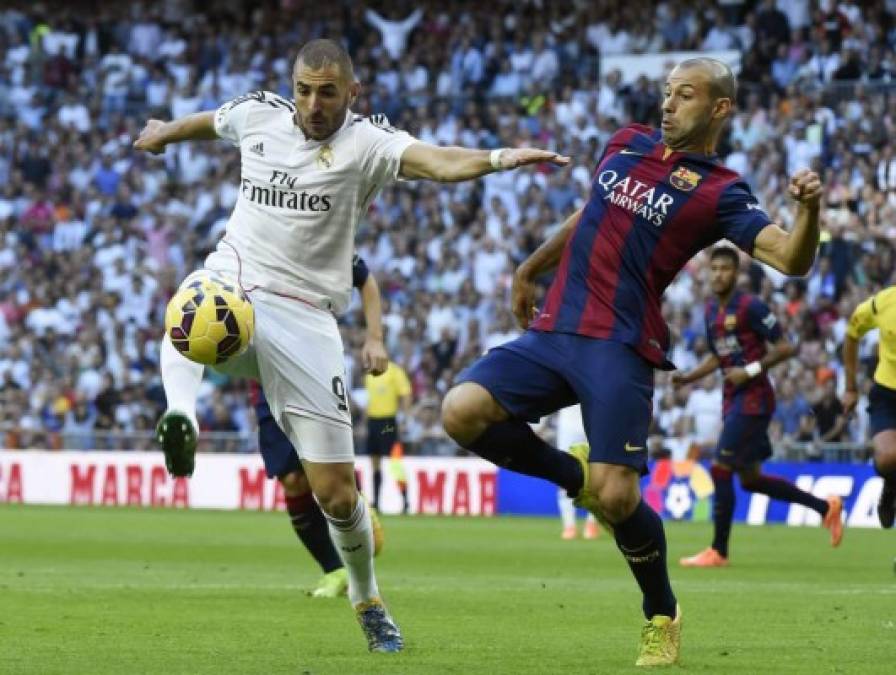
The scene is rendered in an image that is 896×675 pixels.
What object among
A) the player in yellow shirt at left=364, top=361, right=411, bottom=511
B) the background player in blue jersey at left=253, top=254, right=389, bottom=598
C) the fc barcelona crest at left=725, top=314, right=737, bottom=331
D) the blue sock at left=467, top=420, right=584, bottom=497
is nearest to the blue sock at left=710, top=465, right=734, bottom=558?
the fc barcelona crest at left=725, top=314, right=737, bottom=331

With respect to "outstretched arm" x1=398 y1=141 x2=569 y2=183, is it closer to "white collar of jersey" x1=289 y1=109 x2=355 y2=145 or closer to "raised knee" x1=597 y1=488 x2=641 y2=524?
"white collar of jersey" x1=289 y1=109 x2=355 y2=145

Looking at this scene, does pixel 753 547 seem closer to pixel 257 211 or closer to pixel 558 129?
pixel 257 211

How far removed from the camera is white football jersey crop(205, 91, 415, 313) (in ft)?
28.6

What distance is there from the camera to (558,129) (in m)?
30.6

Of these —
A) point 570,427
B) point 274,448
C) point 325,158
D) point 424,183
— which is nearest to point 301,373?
point 325,158

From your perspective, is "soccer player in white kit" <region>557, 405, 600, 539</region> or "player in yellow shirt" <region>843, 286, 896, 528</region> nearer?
"player in yellow shirt" <region>843, 286, 896, 528</region>

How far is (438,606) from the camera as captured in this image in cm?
1129

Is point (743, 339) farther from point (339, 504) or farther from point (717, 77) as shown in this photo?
point (339, 504)

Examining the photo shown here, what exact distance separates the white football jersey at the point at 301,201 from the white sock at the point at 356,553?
3.29ft

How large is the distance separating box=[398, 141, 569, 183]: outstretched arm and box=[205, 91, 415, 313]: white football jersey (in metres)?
0.28

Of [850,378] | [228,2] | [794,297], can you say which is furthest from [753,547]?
[228,2]

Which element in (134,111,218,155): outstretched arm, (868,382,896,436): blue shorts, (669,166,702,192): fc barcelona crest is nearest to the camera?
(669,166,702,192): fc barcelona crest

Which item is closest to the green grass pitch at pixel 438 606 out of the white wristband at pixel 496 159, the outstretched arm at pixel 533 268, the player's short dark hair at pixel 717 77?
the outstretched arm at pixel 533 268

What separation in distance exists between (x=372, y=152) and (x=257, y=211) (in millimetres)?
649
